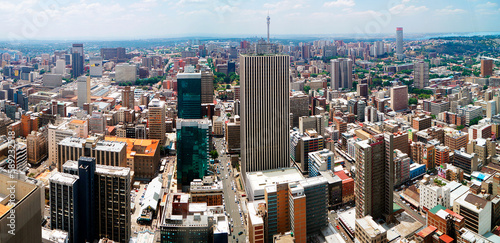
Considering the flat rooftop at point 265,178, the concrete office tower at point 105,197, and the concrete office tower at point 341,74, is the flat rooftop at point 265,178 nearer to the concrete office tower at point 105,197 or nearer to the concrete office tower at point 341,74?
the concrete office tower at point 105,197

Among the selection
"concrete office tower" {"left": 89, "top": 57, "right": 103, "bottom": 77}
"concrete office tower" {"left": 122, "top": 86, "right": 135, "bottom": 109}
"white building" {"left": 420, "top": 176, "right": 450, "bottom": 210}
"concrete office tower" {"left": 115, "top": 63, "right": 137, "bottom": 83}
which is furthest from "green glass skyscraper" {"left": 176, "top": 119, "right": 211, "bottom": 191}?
A: "concrete office tower" {"left": 89, "top": 57, "right": 103, "bottom": 77}

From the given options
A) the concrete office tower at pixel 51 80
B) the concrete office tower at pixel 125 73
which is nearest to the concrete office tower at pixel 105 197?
the concrete office tower at pixel 51 80

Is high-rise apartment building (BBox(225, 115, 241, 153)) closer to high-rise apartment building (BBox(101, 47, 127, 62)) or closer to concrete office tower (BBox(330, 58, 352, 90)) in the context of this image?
concrete office tower (BBox(330, 58, 352, 90))

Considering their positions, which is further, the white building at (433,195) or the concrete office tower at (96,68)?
the concrete office tower at (96,68)

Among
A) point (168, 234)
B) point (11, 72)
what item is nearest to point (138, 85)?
point (11, 72)

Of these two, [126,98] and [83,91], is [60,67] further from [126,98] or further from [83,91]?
[126,98]

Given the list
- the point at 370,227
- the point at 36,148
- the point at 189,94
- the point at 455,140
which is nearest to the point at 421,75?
the point at 455,140
